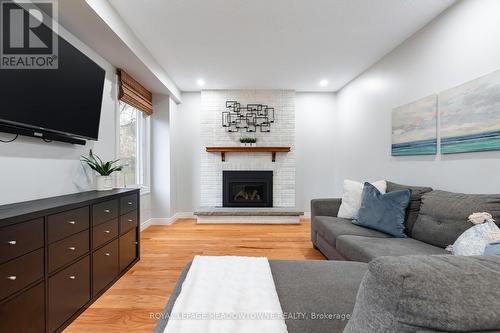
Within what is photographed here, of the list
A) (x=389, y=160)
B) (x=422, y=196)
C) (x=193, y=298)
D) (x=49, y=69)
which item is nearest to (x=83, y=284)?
(x=193, y=298)

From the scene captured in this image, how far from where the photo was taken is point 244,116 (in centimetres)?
472

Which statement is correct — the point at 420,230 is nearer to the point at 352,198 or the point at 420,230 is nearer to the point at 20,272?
the point at 352,198

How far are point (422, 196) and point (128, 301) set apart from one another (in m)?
2.74

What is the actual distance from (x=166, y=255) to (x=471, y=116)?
339cm

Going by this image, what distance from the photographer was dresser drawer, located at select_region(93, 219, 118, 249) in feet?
6.64

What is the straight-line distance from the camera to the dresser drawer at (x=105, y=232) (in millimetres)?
2023

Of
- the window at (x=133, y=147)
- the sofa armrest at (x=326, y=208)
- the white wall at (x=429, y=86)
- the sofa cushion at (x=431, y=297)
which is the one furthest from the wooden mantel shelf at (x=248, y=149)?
the sofa cushion at (x=431, y=297)

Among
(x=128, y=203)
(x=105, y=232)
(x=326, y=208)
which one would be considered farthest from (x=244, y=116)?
(x=105, y=232)

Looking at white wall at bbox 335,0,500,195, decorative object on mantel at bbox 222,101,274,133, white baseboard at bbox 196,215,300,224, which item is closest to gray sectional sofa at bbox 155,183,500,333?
white wall at bbox 335,0,500,195

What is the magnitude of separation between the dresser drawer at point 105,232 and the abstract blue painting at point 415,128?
3220 mm

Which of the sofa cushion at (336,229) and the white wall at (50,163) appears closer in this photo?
the white wall at (50,163)

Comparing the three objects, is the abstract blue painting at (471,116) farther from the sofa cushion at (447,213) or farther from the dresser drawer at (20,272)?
the dresser drawer at (20,272)

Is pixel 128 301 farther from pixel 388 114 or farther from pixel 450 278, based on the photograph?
pixel 388 114

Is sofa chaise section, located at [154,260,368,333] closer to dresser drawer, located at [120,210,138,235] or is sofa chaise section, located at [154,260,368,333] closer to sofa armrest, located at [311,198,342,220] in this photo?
dresser drawer, located at [120,210,138,235]
